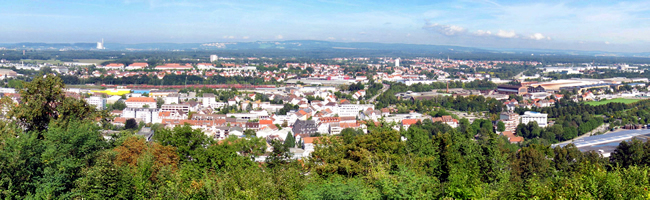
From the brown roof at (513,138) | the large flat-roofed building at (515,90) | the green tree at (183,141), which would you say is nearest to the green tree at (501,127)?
the brown roof at (513,138)

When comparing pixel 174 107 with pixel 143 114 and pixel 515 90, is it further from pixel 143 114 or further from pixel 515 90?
pixel 515 90

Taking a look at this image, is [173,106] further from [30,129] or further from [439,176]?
[439,176]

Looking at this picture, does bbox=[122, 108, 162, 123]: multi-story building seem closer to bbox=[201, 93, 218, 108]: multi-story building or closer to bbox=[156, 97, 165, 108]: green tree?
bbox=[156, 97, 165, 108]: green tree

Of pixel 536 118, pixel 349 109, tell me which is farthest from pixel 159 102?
pixel 536 118

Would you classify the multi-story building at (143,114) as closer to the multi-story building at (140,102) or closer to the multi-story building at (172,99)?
the multi-story building at (140,102)

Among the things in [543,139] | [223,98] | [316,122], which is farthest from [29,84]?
[223,98]

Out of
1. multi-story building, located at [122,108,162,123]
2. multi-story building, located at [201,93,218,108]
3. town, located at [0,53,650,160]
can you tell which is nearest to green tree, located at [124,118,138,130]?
town, located at [0,53,650,160]
